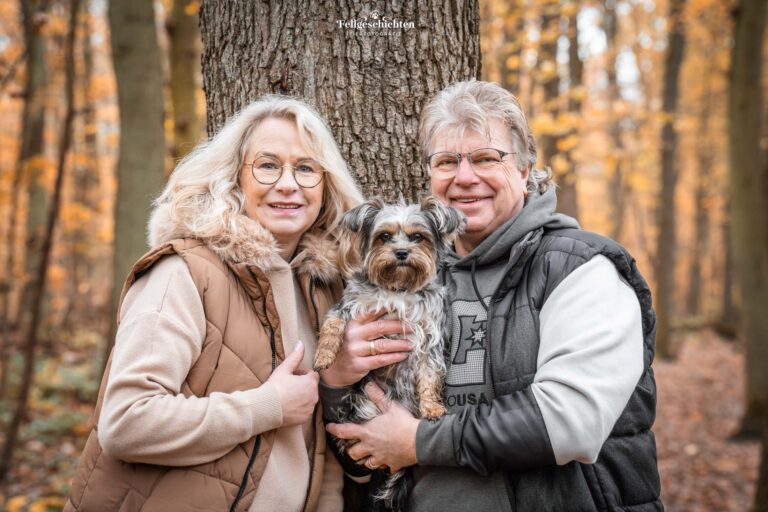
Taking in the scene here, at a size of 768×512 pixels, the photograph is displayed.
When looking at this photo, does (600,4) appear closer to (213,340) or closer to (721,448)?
(721,448)

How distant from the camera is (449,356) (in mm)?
2654

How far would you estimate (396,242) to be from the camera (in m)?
3.02

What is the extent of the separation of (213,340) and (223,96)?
1612 mm

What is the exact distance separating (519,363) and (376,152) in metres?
1.49

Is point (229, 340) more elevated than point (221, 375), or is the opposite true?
point (229, 340)

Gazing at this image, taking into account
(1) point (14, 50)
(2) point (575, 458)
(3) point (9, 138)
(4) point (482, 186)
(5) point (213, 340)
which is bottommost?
(2) point (575, 458)

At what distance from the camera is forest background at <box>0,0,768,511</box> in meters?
3.28

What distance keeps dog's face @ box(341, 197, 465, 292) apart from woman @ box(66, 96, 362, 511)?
172 millimetres

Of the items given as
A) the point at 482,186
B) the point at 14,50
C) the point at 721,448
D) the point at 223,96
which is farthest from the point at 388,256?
the point at 14,50

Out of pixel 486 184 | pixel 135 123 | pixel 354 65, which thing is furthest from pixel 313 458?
pixel 135 123

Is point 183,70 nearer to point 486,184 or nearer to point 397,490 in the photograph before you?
point 486,184

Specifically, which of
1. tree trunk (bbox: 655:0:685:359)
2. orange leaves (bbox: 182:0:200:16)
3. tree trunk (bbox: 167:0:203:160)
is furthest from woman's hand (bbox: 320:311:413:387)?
tree trunk (bbox: 655:0:685:359)

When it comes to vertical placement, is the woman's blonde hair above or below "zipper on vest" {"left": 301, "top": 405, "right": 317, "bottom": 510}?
above

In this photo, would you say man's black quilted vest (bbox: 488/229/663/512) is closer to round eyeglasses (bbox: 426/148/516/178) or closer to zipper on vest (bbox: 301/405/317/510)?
round eyeglasses (bbox: 426/148/516/178)
